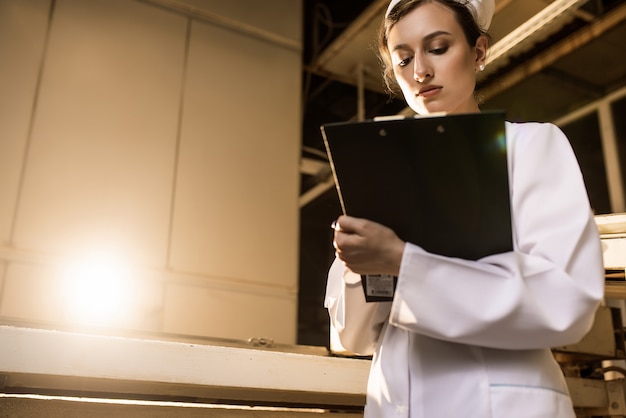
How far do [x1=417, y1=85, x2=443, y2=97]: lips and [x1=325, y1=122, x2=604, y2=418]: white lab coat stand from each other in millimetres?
150

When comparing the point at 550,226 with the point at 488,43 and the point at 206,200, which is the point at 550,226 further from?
the point at 206,200

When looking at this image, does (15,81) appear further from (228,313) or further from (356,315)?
(356,315)

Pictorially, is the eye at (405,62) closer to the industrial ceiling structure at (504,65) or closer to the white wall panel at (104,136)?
the industrial ceiling structure at (504,65)

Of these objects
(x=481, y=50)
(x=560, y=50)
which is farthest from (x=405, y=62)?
(x=560, y=50)

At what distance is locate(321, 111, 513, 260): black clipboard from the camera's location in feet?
2.33

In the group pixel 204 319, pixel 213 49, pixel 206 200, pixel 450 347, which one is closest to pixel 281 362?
pixel 450 347

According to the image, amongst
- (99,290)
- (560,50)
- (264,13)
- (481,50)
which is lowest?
(99,290)

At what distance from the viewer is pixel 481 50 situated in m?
1.06

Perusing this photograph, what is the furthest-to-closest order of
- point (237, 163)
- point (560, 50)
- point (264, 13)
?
point (264, 13) < point (560, 50) < point (237, 163)

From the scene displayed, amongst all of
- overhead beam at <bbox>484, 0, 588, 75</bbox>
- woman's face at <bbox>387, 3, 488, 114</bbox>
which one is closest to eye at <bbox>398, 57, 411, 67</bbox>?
woman's face at <bbox>387, 3, 488, 114</bbox>

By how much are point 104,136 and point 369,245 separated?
96.6 inches

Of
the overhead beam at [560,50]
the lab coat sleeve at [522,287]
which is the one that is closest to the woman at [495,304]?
the lab coat sleeve at [522,287]

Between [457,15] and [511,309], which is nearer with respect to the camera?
[511,309]

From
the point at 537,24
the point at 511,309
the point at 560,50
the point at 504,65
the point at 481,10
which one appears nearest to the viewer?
the point at 511,309
